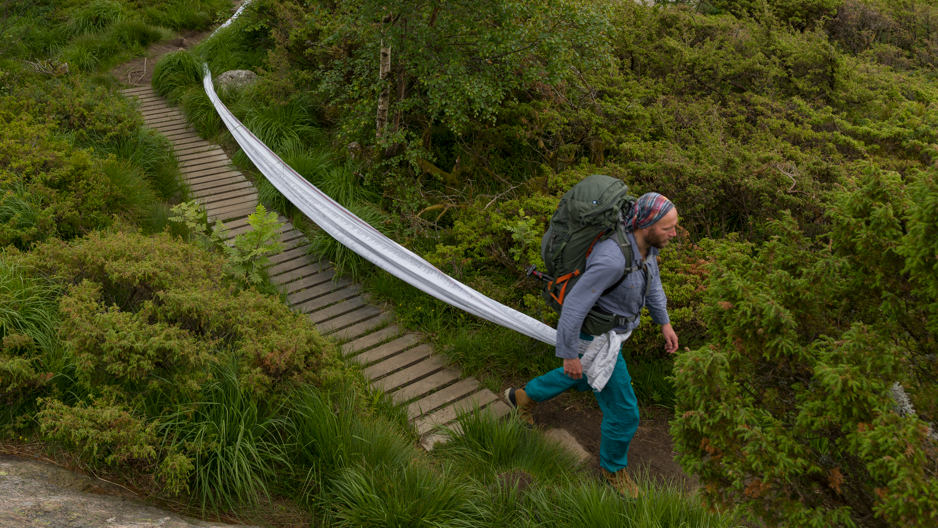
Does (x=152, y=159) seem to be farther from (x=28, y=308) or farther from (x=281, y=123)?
(x=28, y=308)

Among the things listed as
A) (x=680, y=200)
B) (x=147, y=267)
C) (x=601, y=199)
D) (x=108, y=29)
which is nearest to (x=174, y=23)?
(x=108, y=29)

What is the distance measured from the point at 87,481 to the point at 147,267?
1481 mm

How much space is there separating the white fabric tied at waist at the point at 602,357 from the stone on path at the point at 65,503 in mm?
2287

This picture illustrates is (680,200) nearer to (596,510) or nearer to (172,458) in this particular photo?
(596,510)

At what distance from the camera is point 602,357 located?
3701 mm

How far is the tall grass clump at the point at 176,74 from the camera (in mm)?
10406

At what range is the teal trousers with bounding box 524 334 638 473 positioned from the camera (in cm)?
380

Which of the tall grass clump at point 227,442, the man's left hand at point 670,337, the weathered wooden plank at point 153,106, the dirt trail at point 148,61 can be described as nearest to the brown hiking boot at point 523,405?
the man's left hand at point 670,337

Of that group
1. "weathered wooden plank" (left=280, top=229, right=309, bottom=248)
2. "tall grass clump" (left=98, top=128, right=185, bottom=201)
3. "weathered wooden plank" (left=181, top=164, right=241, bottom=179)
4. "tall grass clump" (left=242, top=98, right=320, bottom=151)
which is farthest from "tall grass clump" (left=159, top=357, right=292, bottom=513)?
"tall grass clump" (left=242, top=98, right=320, bottom=151)

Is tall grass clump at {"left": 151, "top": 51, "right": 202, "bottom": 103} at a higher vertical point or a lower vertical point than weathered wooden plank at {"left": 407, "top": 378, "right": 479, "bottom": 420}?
higher

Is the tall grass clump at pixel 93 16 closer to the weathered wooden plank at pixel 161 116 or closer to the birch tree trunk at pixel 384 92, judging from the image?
the weathered wooden plank at pixel 161 116

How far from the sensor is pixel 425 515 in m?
3.39

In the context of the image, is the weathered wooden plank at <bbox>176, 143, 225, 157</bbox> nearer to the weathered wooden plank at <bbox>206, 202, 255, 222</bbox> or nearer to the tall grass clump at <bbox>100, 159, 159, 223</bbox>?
the tall grass clump at <bbox>100, 159, 159, 223</bbox>

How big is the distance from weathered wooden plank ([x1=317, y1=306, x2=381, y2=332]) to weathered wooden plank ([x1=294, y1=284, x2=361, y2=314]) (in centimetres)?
27
